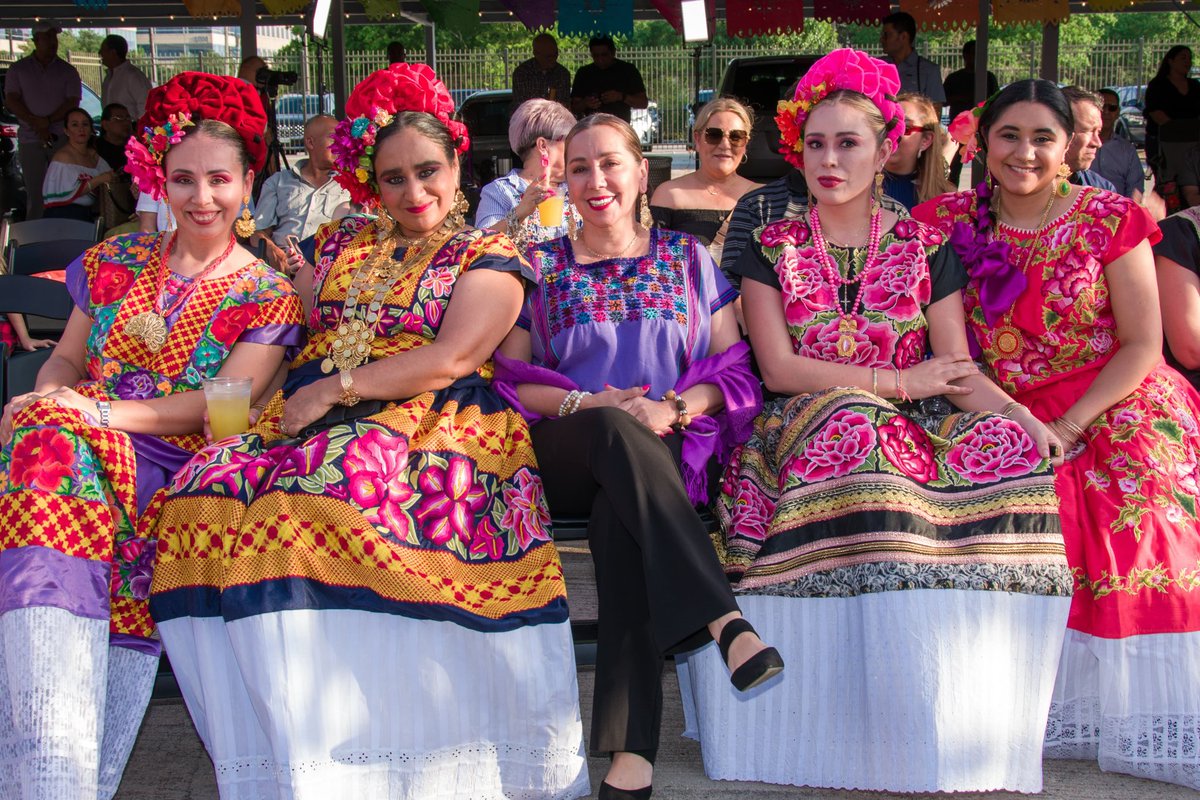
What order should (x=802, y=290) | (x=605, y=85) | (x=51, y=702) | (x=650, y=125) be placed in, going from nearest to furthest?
(x=51, y=702)
(x=802, y=290)
(x=605, y=85)
(x=650, y=125)

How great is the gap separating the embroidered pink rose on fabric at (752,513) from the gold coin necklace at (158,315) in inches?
64.6

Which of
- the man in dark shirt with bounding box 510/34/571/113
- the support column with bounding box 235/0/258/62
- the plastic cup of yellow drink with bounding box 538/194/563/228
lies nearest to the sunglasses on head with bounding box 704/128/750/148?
the plastic cup of yellow drink with bounding box 538/194/563/228

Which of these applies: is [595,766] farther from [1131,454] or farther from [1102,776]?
[1131,454]

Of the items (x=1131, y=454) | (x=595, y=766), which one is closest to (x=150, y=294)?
(x=595, y=766)

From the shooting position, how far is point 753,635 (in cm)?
276

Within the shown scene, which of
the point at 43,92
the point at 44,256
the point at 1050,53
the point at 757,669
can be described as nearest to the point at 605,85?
the point at 1050,53

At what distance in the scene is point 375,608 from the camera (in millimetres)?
2863

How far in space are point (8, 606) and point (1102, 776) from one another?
2.70 metres

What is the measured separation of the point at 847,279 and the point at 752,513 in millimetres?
773

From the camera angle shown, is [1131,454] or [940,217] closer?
[1131,454]

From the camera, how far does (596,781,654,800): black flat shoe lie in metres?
2.88

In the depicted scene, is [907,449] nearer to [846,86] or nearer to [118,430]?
[846,86]

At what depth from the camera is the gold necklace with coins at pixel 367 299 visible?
331cm

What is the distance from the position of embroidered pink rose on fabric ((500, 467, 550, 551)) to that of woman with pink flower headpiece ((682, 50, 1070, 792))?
1.63 ft
